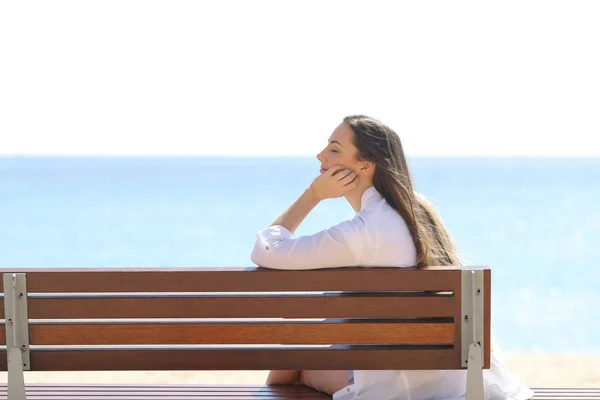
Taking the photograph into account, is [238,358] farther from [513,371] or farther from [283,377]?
[513,371]

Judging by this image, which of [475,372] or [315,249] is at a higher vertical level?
[315,249]

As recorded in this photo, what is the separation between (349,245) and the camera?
3.54 meters

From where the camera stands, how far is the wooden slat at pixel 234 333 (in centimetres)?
344

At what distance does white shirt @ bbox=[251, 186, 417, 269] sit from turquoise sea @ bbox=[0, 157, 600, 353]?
13049 mm

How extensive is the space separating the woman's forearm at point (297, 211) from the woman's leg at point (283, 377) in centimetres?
62

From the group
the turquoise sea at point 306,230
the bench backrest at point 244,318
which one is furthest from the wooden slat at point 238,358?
the turquoise sea at point 306,230

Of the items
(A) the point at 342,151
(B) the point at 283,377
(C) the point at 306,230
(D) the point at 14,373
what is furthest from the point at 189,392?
(C) the point at 306,230

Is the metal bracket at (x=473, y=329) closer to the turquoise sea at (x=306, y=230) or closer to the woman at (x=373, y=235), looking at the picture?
the woman at (x=373, y=235)

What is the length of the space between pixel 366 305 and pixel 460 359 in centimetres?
41

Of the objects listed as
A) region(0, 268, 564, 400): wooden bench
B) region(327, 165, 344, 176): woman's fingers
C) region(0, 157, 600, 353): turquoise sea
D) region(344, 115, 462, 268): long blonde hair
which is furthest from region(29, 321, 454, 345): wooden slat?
region(0, 157, 600, 353): turquoise sea

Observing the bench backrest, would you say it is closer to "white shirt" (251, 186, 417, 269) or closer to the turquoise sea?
"white shirt" (251, 186, 417, 269)

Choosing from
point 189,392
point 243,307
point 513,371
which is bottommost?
point 513,371

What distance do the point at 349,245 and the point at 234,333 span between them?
542 mm

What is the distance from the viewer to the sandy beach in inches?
394
